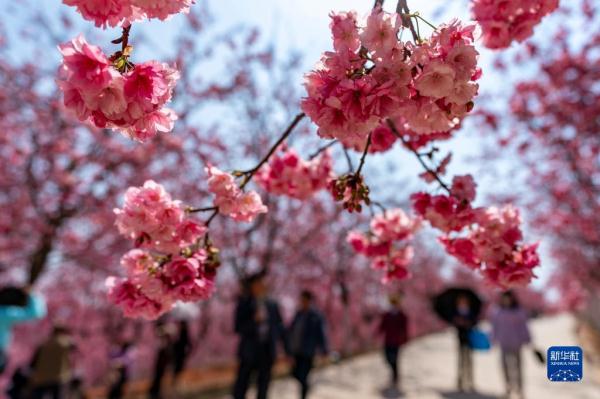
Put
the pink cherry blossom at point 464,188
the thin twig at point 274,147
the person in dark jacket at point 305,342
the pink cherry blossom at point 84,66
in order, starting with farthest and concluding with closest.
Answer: the person in dark jacket at point 305,342, the pink cherry blossom at point 464,188, the thin twig at point 274,147, the pink cherry blossom at point 84,66

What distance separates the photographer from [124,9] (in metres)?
1.67

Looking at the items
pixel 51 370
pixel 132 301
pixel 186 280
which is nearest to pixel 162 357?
pixel 51 370

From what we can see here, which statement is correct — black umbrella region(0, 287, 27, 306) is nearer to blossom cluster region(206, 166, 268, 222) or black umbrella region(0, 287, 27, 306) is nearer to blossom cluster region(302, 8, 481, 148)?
blossom cluster region(206, 166, 268, 222)

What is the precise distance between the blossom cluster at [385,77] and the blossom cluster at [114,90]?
57cm

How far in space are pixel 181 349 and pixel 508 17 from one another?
7.81m

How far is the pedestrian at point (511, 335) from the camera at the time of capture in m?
8.29

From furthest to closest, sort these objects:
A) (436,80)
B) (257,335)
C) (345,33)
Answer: (257,335) → (345,33) → (436,80)

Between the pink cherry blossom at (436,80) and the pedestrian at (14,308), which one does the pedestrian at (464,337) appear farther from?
the pink cherry blossom at (436,80)

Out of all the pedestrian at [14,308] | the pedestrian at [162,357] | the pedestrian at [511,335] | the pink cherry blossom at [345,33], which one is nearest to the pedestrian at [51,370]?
the pedestrian at [14,308]

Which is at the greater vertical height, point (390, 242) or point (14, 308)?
point (390, 242)

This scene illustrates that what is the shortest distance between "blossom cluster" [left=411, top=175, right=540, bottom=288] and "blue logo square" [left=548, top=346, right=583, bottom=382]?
2.08 ft

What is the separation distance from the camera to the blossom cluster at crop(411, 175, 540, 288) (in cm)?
275

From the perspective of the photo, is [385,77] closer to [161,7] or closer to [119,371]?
[161,7]

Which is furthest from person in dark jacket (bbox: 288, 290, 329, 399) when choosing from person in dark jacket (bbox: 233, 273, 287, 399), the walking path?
the walking path
